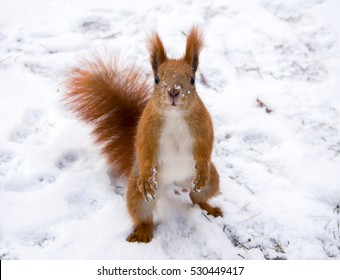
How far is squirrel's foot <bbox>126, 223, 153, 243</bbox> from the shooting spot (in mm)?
1787

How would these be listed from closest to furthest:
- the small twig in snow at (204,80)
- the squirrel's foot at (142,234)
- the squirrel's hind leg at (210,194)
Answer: the squirrel's foot at (142,234), the squirrel's hind leg at (210,194), the small twig in snow at (204,80)

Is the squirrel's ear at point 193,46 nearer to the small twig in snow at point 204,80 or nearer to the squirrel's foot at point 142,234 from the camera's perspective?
the squirrel's foot at point 142,234

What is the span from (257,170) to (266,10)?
Answer: 61.3 inches

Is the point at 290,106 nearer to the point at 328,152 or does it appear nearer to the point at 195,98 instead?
the point at 328,152

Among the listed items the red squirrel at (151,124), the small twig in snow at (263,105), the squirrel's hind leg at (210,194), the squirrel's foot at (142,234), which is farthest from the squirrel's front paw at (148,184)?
the small twig in snow at (263,105)

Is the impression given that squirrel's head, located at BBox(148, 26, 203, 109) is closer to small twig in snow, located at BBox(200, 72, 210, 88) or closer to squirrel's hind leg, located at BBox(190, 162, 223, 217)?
squirrel's hind leg, located at BBox(190, 162, 223, 217)

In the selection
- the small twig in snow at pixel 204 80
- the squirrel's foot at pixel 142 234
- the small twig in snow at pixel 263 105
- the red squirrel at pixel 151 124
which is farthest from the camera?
the small twig in snow at pixel 204 80

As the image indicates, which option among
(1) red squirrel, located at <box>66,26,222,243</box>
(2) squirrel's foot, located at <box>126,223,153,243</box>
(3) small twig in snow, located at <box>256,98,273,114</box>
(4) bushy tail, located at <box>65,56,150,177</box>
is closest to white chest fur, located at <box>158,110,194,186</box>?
(1) red squirrel, located at <box>66,26,222,243</box>

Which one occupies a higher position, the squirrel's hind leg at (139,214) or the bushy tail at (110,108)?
the bushy tail at (110,108)

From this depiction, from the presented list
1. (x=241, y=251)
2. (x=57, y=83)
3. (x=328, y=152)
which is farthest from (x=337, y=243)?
(x=57, y=83)

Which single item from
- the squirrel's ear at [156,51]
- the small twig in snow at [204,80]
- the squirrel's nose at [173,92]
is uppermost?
the squirrel's ear at [156,51]

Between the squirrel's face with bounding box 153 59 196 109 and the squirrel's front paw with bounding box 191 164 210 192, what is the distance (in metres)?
0.28

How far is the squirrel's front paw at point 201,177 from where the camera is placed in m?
1.73

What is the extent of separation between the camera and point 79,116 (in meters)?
2.05
